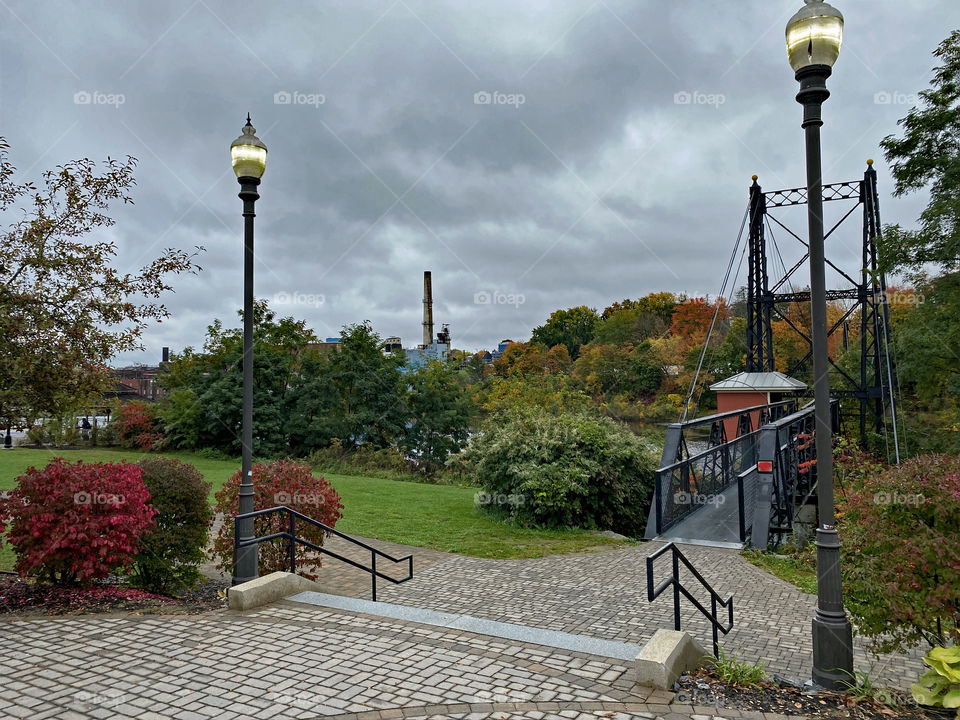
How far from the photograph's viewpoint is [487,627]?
20.1 ft

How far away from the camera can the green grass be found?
9506 mm

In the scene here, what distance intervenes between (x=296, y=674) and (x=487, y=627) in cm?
186

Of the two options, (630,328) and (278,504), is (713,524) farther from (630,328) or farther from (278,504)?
(630,328)

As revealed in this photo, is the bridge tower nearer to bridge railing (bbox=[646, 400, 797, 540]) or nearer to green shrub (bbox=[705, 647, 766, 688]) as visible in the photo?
bridge railing (bbox=[646, 400, 797, 540])

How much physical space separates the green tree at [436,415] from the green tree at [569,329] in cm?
3970

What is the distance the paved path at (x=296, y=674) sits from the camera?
14.4ft

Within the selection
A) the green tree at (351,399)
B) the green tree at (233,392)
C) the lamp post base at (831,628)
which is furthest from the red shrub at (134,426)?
the lamp post base at (831,628)

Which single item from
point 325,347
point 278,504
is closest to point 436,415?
point 325,347

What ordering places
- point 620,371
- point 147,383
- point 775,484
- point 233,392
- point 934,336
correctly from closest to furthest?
point 775,484 → point 934,336 → point 233,392 → point 147,383 → point 620,371

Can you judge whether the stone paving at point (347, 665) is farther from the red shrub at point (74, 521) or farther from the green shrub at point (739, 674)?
the red shrub at point (74, 521)

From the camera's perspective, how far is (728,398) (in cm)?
2278

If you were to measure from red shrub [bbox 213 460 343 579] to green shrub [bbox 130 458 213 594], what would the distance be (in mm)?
325

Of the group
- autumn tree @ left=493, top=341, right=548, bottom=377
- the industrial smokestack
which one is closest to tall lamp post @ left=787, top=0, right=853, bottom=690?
autumn tree @ left=493, top=341, right=548, bottom=377

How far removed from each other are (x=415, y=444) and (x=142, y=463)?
1877 centimetres
